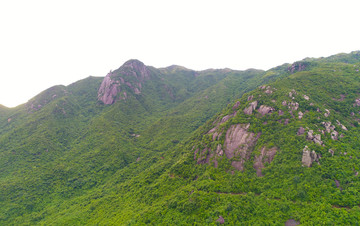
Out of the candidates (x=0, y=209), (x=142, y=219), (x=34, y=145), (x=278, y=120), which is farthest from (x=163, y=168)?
(x=34, y=145)

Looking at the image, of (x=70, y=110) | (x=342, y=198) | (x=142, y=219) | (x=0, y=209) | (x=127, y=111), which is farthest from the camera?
(x=127, y=111)

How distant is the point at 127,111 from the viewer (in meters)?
117

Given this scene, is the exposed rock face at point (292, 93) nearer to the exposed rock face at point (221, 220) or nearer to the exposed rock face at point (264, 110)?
the exposed rock face at point (264, 110)

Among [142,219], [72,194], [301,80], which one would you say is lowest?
[72,194]

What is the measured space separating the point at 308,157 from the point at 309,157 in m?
0.18

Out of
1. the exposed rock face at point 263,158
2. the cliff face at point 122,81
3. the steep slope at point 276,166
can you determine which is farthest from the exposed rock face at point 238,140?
the cliff face at point 122,81

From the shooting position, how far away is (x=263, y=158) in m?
38.5

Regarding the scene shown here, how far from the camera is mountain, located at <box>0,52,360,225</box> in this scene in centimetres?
3014

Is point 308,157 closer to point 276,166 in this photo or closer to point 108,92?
point 276,166

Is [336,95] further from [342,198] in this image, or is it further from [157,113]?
[157,113]

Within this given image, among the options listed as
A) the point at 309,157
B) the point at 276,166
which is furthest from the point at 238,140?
the point at 309,157

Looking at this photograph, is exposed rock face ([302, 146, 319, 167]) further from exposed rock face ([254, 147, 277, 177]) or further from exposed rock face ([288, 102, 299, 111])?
exposed rock face ([288, 102, 299, 111])

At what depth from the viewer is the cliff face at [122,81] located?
127 meters

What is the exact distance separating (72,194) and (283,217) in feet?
235
